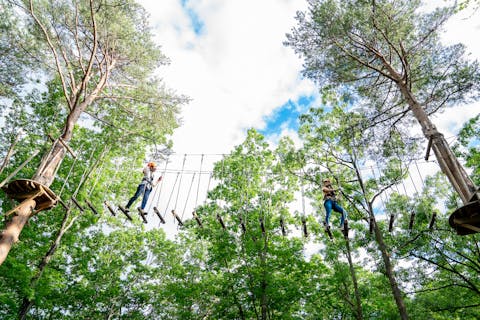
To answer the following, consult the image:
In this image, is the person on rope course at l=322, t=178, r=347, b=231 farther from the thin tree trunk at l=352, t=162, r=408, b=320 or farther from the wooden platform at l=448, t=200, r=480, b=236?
the wooden platform at l=448, t=200, r=480, b=236

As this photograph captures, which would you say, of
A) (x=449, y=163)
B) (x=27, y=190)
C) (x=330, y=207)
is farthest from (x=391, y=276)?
(x=27, y=190)

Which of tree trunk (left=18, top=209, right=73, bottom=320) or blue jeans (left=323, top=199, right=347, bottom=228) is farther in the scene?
tree trunk (left=18, top=209, right=73, bottom=320)

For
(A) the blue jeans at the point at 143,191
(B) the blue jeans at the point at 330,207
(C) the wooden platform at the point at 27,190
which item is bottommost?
(C) the wooden platform at the point at 27,190

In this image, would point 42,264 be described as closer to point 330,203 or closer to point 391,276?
point 330,203

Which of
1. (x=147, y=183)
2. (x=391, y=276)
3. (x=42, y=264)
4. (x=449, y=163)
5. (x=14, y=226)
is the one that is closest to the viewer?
(x=449, y=163)

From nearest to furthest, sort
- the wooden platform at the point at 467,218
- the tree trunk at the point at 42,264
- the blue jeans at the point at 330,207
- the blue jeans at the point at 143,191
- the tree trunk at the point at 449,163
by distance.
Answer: the wooden platform at the point at 467,218 < the tree trunk at the point at 449,163 < the blue jeans at the point at 330,207 < the blue jeans at the point at 143,191 < the tree trunk at the point at 42,264

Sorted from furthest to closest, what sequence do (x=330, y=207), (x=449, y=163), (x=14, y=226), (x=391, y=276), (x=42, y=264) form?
(x=42, y=264) → (x=391, y=276) → (x=330, y=207) → (x=14, y=226) → (x=449, y=163)

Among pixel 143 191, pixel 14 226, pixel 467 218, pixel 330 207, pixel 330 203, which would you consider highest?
pixel 143 191

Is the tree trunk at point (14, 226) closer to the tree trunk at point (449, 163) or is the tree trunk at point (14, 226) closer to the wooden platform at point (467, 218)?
the wooden platform at point (467, 218)

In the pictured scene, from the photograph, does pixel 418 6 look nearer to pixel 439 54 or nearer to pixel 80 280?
pixel 439 54

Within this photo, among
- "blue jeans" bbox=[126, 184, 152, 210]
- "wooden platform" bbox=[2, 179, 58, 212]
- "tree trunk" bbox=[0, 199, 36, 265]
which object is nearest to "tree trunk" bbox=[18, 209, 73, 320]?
"tree trunk" bbox=[0, 199, 36, 265]

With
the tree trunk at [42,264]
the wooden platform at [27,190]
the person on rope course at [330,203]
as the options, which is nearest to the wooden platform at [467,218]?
the person on rope course at [330,203]

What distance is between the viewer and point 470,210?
16.0 ft

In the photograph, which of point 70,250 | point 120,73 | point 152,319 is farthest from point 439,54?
point 152,319
